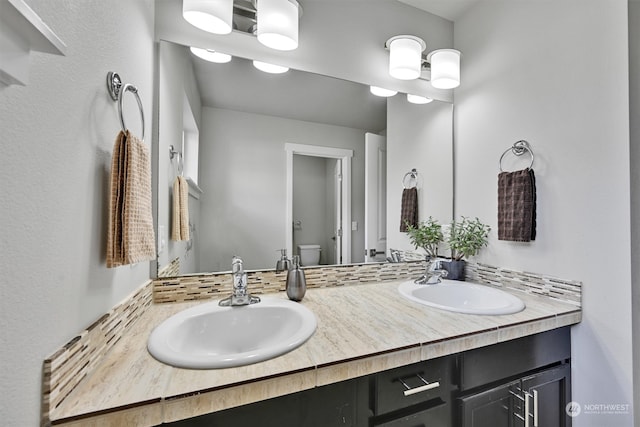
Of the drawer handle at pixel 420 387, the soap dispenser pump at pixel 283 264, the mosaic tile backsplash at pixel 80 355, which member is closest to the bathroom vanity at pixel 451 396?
the drawer handle at pixel 420 387

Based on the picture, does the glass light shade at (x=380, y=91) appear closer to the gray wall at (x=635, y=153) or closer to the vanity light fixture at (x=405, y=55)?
the vanity light fixture at (x=405, y=55)

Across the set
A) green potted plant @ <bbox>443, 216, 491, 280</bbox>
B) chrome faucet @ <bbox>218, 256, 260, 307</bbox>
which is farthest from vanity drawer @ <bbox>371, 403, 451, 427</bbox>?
green potted plant @ <bbox>443, 216, 491, 280</bbox>

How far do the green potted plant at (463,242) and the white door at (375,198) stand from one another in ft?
1.33

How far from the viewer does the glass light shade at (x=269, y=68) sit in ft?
4.36

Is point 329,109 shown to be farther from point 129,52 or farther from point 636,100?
point 636,100

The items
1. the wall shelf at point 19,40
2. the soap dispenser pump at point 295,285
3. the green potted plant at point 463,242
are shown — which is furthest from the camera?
the green potted plant at point 463,242

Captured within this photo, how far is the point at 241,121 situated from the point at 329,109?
18.5 inches

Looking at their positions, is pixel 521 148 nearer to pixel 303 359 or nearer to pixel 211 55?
pixel 303 359

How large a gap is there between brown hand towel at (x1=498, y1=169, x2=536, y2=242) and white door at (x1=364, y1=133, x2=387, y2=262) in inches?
23.9

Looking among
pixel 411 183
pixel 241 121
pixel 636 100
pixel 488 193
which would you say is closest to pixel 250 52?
pixel 241 121

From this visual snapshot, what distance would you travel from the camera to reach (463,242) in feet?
5.19

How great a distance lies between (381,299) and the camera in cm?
125

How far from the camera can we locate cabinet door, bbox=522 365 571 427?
1.04 meters

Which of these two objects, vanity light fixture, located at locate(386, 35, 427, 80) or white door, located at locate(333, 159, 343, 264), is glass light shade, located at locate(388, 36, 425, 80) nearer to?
vanity light fixture, located at locate(386, 35, 427, 80)
